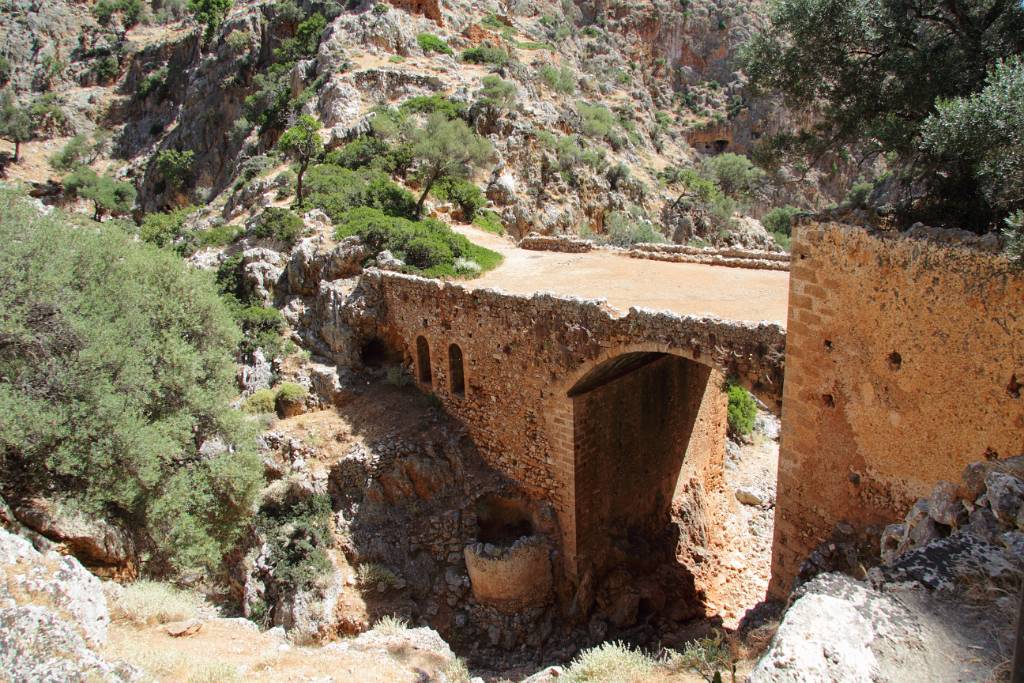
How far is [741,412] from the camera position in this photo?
819 inches

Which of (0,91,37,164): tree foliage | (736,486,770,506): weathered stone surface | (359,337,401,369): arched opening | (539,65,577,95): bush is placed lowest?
(736,486,770,506): weathered stone surface

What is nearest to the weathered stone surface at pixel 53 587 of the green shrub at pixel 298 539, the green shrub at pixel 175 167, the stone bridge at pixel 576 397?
the green shrub at pixel 298 539

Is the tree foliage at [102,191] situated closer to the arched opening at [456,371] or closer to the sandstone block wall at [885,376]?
the arched opening at [456,371]

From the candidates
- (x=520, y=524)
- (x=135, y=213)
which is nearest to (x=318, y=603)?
(x=520, y=524)

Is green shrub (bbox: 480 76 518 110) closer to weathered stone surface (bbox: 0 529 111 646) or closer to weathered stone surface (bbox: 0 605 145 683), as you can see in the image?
weathered stone surface (bbox: 0 529 111 646)

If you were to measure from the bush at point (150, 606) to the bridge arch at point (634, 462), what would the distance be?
6.98m

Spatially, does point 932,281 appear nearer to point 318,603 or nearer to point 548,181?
point 318,603

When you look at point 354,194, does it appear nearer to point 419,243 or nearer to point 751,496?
point 419,243

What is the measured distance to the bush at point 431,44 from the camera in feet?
121

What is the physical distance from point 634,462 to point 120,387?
32.3 feet

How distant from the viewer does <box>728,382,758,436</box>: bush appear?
2056 centimetres

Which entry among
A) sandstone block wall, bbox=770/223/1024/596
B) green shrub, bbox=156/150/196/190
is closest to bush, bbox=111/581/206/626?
sandstone block wall, bbox=770/223/1024/596

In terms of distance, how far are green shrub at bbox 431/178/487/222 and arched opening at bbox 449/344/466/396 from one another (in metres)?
10.7

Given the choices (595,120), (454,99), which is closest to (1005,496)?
(454,99)
